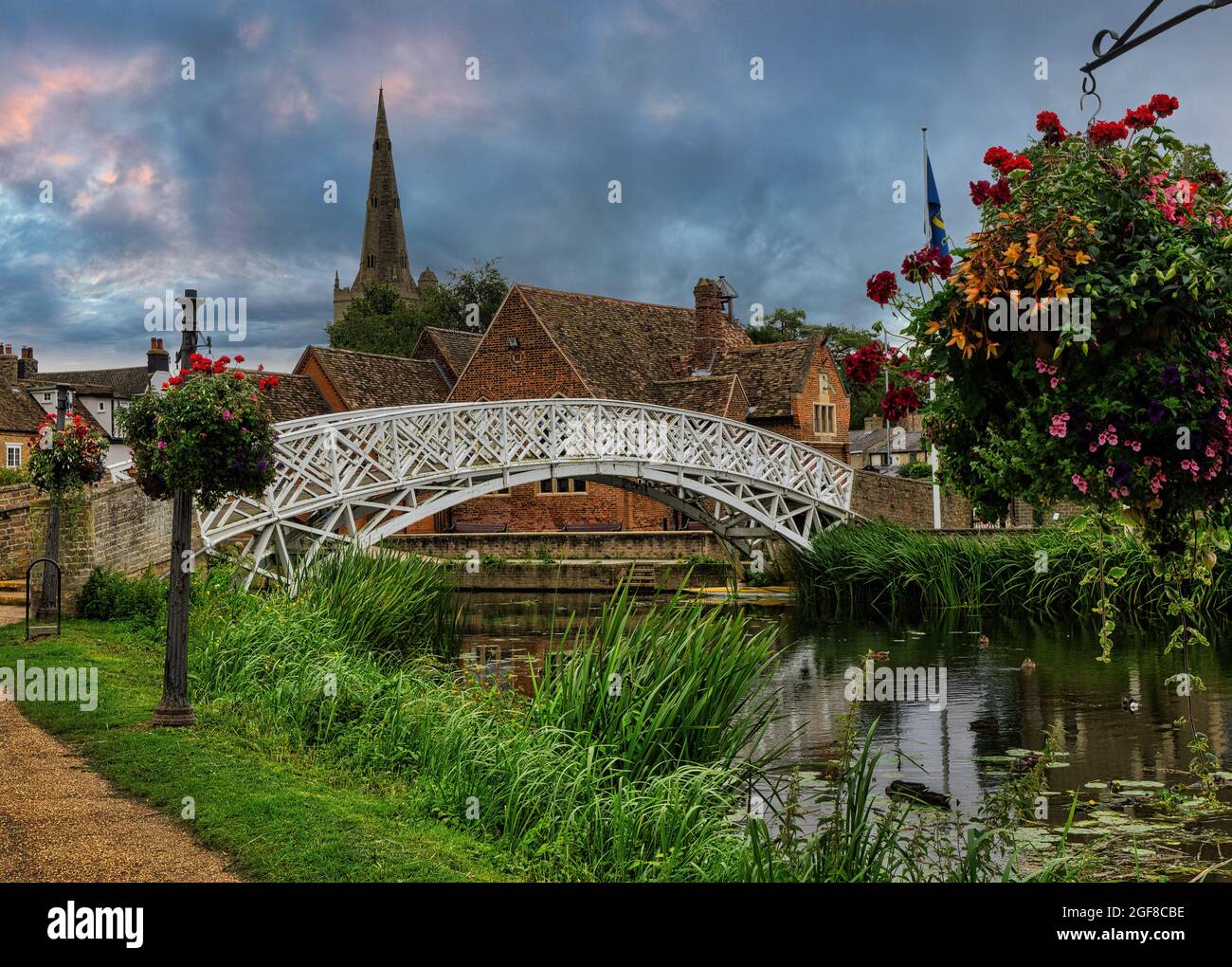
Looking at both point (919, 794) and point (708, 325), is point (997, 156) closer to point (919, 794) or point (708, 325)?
point (919, 794)

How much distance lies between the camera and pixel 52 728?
8.93 meters

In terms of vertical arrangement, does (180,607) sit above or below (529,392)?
below

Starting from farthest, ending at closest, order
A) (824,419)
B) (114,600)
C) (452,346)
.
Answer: (452,346) < (824,419) < (114,600)

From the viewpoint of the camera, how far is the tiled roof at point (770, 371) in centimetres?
3841

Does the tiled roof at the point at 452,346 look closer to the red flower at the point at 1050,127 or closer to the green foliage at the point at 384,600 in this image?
the green foliage at the point at 384,600

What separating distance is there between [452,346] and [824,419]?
527 inches

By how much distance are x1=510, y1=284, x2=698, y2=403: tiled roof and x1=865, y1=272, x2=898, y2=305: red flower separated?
102ft

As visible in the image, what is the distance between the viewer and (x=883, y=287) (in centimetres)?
509

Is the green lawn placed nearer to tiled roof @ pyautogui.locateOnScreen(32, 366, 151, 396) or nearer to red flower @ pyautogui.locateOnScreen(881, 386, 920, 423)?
red flower @ pyautogui.locateOnScreen(881, 386, 920, 423)

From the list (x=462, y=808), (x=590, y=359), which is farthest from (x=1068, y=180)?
(x=590, y=359)

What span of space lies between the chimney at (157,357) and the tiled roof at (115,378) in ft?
8.18

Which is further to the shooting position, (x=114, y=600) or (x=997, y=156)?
(x=114, y=600)

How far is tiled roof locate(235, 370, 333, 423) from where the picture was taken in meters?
35.6

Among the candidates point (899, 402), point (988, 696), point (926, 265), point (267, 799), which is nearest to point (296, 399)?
point (988, 696)
